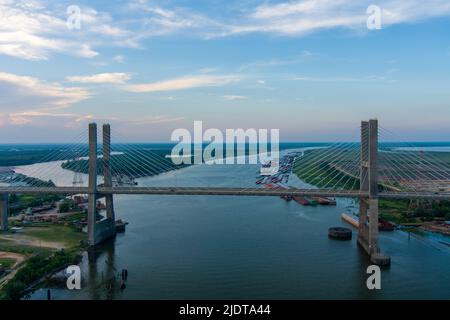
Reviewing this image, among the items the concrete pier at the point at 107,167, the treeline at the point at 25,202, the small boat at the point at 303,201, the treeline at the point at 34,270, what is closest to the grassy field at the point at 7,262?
the treeline at the point at 34,270

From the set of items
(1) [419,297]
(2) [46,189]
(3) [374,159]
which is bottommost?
(1) [419,297]

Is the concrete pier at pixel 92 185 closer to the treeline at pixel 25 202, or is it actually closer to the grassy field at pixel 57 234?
the grassy field at pixel 57 234

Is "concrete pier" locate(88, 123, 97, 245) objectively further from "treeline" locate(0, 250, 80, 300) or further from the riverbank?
"treeline" locate(0, 250, 80, 300)

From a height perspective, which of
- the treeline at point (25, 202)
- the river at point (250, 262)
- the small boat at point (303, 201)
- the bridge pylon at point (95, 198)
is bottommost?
the river at point (250, 262)

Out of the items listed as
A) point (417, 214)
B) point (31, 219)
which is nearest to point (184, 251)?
point (31, 219)

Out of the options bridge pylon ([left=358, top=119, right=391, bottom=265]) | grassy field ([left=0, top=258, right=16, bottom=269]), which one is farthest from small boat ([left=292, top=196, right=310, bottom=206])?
grassy field ([left=0, top=258, right=16, bottom=269])

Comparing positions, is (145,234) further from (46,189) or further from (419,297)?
(419,297)
